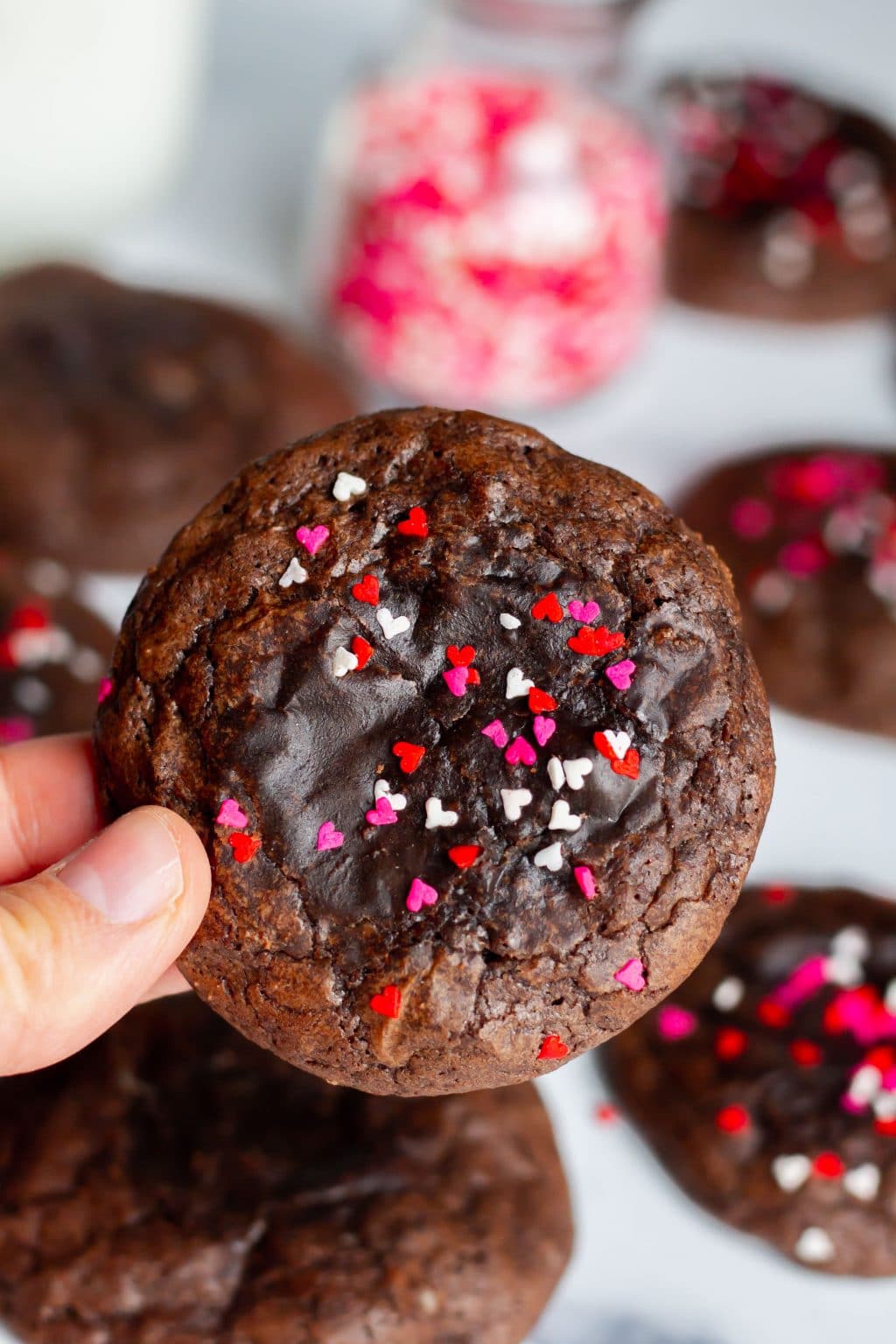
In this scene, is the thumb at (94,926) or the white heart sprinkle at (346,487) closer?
the thumb at (94,926)

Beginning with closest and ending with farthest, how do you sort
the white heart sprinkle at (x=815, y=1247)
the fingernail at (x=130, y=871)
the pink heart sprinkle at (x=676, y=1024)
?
the fingernail at (x=130, y=871) → the white heart sprinkle at (x=815, y=1247) → the pink heart sprinkle at (x=676, y=1024)

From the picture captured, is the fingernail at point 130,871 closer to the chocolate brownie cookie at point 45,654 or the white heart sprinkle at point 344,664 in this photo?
the white heart sprinkle at point 344,664

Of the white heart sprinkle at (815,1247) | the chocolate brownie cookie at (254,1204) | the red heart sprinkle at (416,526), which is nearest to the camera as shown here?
the red heart sprinkle at (416,526)

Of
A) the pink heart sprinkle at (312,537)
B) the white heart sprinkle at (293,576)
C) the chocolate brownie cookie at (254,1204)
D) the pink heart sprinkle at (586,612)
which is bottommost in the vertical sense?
the chocolate brownie cookie at (254,1204)

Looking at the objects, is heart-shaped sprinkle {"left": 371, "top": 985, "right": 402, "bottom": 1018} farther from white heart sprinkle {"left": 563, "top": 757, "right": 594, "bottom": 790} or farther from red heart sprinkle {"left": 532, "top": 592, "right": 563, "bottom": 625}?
red heart sprinkle {"left": 532, "top": 592, "right": 563, "bottom": 625}

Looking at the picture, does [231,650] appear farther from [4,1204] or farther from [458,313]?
[458,313]

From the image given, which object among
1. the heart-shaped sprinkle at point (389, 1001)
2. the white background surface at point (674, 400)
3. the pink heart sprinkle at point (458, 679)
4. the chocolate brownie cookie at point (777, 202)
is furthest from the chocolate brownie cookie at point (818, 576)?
the heart-shaped sprinkle at point (389, 1001)

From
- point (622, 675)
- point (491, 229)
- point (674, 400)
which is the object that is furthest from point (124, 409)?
point (622, 675)

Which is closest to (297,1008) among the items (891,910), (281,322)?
(891,910)

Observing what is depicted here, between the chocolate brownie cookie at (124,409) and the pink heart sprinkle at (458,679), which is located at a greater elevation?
the pink heart sprinkle at (458,679)
